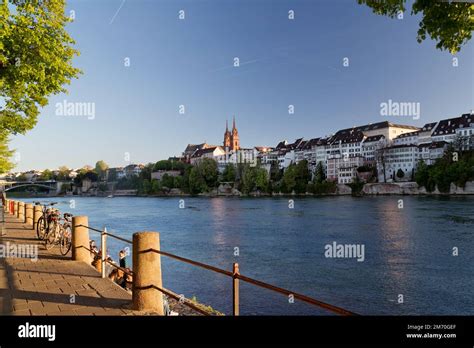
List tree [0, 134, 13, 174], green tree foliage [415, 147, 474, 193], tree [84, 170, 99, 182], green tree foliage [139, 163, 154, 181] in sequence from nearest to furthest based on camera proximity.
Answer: tree [0, 134, 13, 174]
green tree foliage [415, 147, 474, 193]
tree [84, 170, 99, 182]
green tree foliage [139, 163, 154, 181]

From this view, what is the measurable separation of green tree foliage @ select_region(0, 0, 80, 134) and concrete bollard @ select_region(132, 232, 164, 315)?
24.3 feet

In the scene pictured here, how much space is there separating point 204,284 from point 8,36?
44.3ft

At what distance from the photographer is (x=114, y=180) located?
6698 inches

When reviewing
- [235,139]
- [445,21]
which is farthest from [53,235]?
[235,139]

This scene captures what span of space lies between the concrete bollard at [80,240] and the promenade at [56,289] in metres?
0.26

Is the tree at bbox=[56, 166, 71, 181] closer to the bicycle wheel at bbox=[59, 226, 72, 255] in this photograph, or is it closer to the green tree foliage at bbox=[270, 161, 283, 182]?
the green tree foliage at bbox=[270, 161, 283, 182]

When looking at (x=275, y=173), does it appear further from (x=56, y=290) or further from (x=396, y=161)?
(x=56, y=290)

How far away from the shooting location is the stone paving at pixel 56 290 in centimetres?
589

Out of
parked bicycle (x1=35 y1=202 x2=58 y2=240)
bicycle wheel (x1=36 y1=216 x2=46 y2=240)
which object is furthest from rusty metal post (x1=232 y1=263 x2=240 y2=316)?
bicycle wheel (x1=36 y1=216 x2=46 y2=240)

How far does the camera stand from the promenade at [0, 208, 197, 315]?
19.3ft

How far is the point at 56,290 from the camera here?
22.9ft

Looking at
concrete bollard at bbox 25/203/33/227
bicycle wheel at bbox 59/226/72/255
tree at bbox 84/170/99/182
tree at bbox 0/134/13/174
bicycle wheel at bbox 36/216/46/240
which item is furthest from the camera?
tree at bbox 84/170/99/182

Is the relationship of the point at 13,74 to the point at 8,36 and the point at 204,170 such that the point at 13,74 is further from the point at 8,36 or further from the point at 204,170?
the point at 204,170
